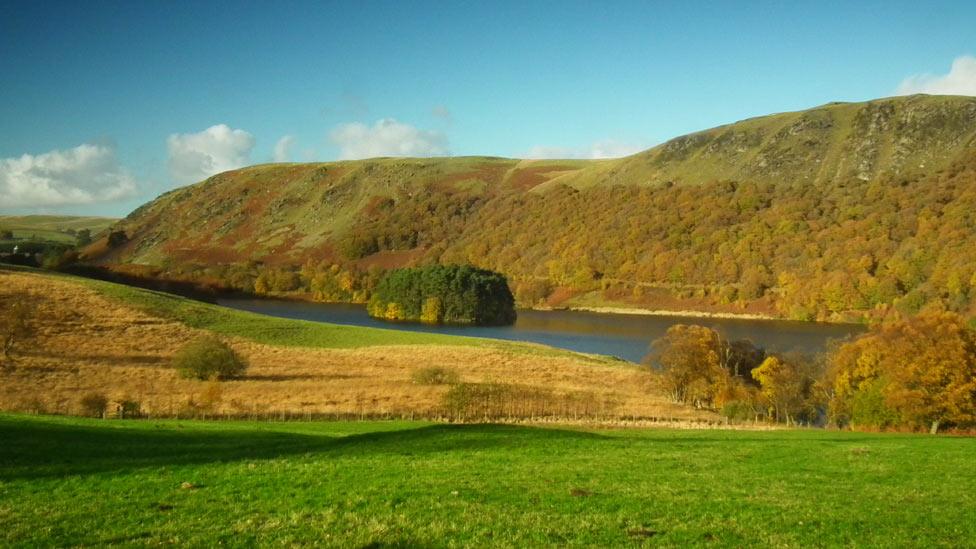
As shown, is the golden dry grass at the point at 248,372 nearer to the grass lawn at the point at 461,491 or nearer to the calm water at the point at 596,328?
the grass lawn at the point at 461,491

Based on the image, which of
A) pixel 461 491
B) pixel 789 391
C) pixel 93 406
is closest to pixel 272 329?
pixel 93 406

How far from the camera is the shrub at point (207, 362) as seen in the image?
53.2 m

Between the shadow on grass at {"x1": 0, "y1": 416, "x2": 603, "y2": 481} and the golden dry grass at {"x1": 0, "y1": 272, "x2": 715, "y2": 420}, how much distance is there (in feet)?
Answer: 42.1

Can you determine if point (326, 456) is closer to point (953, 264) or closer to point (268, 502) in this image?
point (268, 502)

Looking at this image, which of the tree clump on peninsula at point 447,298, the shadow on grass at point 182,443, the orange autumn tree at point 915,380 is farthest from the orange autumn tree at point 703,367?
the tree clump on peninsula at point 447,298

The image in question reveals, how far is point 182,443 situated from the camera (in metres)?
21.2

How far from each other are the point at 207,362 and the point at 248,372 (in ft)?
16.4

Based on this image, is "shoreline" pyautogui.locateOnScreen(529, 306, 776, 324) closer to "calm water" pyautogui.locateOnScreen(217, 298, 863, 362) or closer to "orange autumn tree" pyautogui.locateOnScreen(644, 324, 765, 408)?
"calm water" pyautogui.locateOnScreen(217, 298, 863, 362)

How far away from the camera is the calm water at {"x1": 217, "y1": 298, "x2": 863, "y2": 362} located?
107 meters

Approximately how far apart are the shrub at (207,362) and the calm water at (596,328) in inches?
2121

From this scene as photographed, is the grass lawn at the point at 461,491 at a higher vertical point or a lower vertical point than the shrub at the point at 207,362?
higher

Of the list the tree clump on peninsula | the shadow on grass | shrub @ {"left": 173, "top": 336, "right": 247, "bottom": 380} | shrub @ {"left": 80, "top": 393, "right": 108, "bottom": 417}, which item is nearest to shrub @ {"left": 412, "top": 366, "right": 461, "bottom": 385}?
shrub @ {"left": 173, "top": 336, "right": 247, "bottom": 380}

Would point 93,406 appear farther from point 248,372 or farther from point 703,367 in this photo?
point 703,367

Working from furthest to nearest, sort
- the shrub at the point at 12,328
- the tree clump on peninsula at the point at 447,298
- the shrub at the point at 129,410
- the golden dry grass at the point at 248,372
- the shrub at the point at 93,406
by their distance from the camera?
the tree clump on peninsula at the point at 447,298 → the shrub at the point at 12,328 → the golden dry grass at the point at 248,372 → the shrub at the point at 93,406 → the shrub at the point at 129,410
